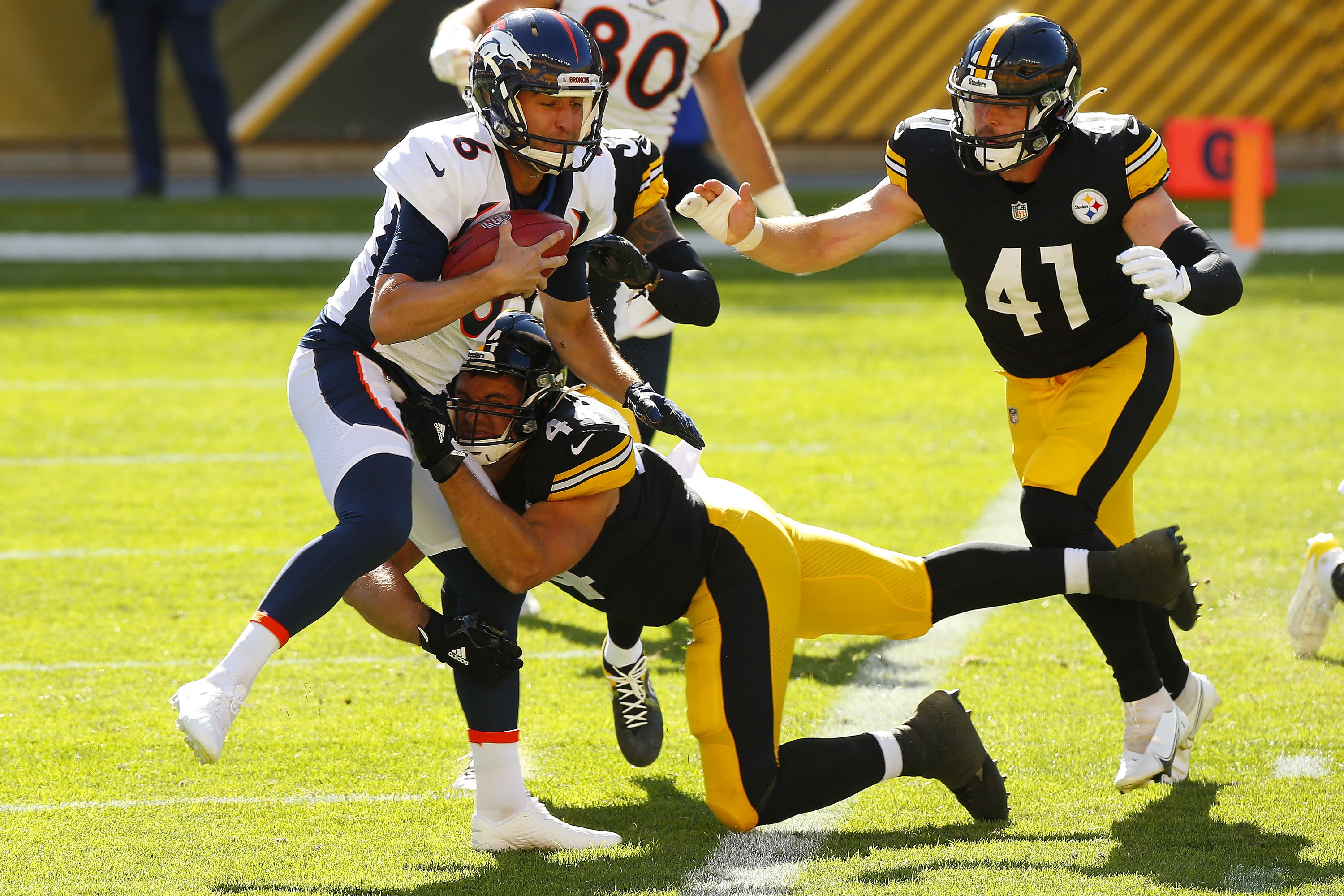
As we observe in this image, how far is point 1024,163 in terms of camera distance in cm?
327

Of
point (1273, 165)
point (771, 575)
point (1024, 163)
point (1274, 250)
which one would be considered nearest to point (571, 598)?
point (771, 575)

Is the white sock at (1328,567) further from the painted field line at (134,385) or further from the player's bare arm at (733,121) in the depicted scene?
the painted field line at (134,385)

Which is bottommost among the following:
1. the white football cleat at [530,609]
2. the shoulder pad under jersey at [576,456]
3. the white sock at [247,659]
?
the white football cleat at [530,609]

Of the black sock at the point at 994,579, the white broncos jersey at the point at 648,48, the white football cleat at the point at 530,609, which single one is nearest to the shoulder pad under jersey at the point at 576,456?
the black sock at the point at 994,579

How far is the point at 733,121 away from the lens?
486 cm

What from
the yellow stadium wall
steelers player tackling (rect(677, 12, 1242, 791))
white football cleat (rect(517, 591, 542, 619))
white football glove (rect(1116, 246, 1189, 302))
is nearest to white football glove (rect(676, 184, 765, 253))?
steelers player tackling (rect(677, 12, 1242, 791))

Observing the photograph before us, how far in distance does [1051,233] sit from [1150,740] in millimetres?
1075

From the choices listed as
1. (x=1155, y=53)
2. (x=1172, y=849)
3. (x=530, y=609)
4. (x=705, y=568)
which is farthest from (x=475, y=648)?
(x=1155, y=53)

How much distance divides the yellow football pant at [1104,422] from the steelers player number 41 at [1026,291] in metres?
0.14

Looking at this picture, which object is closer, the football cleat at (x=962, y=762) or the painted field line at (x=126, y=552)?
the football cleat at (x=962, y=762)

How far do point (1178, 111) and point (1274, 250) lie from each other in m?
4.91

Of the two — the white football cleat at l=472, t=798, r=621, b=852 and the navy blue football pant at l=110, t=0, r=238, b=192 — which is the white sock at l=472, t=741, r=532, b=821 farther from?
the navy blue football pant at l=110, t=0, r=238, b=192

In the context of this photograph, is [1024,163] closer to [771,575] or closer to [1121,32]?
[771,575]

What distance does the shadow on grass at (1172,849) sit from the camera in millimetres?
2633
